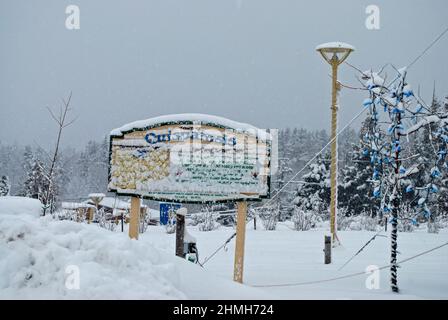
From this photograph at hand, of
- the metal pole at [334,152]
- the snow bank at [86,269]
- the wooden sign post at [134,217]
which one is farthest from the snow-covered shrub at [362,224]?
the snow bank at [86,269]

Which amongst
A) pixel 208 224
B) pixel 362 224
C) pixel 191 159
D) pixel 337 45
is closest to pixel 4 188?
pixel 208 224

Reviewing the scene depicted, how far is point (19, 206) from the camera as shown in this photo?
17.2ft

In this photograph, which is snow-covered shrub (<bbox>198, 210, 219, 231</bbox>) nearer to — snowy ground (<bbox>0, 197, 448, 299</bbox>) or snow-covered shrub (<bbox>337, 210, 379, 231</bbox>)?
snow-covered shrub (<bbox>337, 210, 379, 231</bbox>)

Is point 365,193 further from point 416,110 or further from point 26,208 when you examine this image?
point 26,208

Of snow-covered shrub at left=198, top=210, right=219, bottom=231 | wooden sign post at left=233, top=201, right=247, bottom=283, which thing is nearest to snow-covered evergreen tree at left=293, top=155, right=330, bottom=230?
snow-covered shrub at left=198, top=210, right=219, bottom=231

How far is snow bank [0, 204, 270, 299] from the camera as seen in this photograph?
3.66m

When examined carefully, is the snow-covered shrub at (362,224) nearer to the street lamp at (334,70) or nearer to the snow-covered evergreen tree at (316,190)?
the street lamp at (334,70)

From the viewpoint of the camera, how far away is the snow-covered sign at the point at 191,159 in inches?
292

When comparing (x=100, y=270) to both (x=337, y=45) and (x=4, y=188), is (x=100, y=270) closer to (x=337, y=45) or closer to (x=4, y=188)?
(x=337, y=45)

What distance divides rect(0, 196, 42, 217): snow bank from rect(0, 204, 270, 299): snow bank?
59cm

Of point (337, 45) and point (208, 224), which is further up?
point (337, 45)

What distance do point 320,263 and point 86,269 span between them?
655 centimetres
